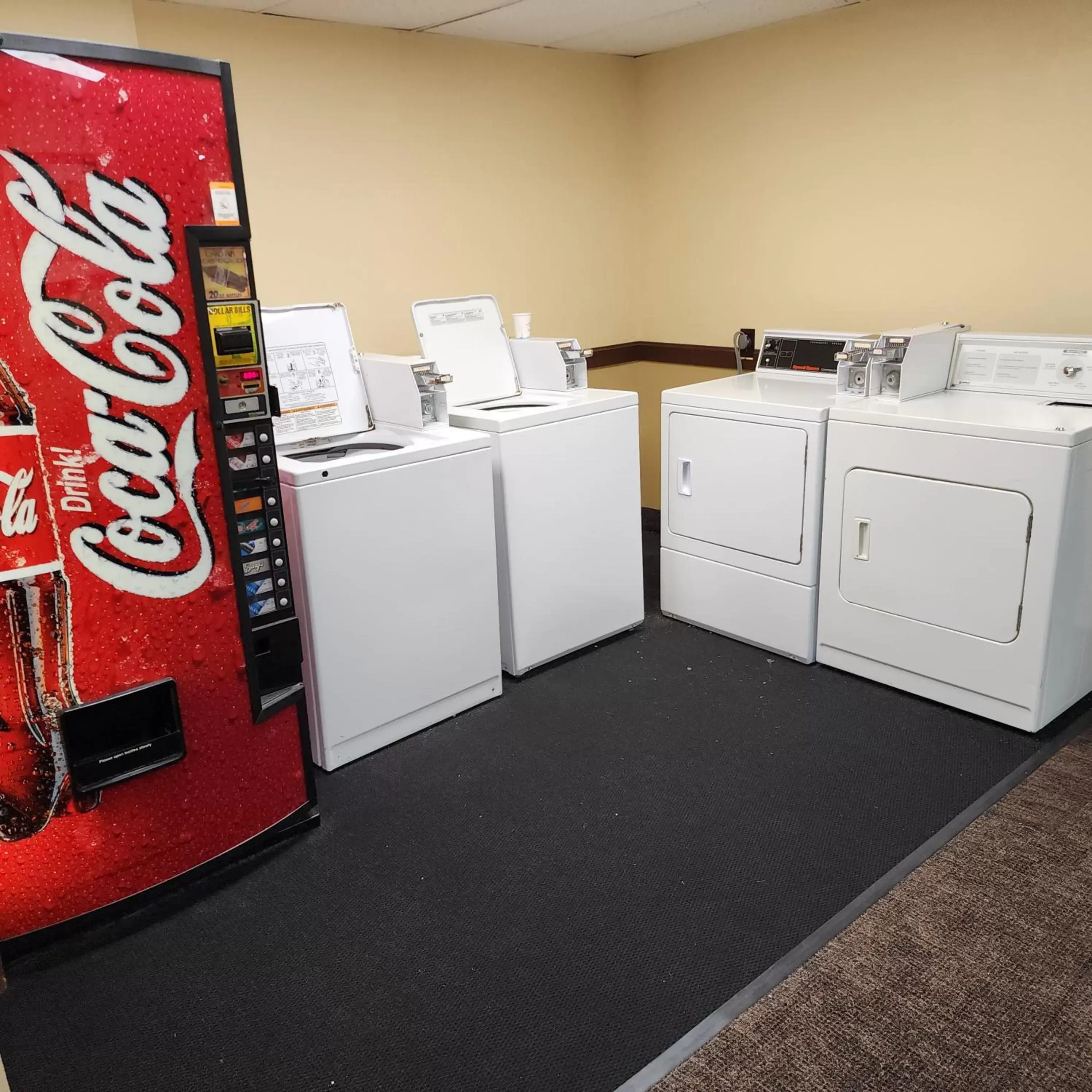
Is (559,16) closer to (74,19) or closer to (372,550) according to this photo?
(74,19)

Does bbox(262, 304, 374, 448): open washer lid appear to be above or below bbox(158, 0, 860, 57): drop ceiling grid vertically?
below

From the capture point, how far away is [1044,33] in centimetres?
309

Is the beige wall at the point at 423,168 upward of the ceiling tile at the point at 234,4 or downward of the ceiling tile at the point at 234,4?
downward

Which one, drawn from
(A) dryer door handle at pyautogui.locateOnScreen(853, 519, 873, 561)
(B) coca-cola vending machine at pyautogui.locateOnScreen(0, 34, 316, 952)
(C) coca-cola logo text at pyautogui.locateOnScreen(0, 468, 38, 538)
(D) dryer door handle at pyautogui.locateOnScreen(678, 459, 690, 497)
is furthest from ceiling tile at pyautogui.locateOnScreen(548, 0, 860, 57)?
(C) coca-cola logo text at pyautogui.locateOnScreen(0, 468, 38, 538)

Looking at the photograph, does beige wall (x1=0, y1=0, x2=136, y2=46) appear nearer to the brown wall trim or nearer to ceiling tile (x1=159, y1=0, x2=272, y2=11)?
ceiling tile (x1=159, y1=0, x2=272, y2=11)

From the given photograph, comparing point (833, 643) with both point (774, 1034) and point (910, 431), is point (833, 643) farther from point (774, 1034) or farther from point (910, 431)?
point (774, 1034)

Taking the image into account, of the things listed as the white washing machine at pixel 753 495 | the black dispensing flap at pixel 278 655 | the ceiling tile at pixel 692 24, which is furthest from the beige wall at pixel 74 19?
the white washing machine at pixel 753 495

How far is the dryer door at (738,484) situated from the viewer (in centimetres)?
322

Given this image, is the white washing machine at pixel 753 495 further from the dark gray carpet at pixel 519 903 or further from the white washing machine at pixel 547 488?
the dark gray carpet at pixel 519 903

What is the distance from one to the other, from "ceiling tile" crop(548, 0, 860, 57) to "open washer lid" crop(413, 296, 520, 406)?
1.21 m

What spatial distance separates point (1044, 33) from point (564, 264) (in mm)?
2047

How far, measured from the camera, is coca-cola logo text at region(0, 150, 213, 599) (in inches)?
70.7

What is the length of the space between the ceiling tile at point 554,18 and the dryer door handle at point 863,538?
1953 mm

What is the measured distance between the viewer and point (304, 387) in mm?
3045
